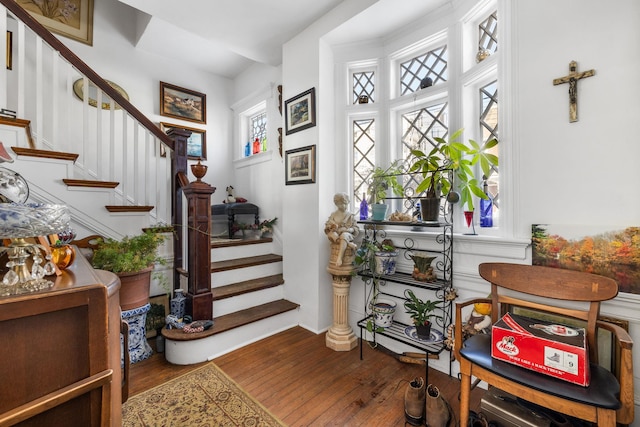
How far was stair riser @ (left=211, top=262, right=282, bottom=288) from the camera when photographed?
8.80 ft

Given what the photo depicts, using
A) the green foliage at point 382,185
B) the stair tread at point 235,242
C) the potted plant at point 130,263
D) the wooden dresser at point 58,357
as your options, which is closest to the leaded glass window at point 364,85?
the green foliage at point 382,185

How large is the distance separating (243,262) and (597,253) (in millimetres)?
2726

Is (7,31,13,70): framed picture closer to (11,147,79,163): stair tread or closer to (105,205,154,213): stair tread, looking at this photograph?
(11,147,79,163): stair tread

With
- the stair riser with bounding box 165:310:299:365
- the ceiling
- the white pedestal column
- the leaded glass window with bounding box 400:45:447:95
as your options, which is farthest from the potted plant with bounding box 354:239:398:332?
the ceiling

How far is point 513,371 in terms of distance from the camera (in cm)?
119

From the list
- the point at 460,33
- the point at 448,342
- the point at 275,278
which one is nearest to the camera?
the point at 448,342

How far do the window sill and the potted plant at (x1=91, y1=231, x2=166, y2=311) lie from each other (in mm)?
1908

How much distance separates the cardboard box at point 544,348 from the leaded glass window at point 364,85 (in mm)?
2228

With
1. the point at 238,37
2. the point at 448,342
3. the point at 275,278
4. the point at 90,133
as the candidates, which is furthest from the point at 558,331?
the point at 90,133

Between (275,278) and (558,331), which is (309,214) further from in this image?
(558,331)

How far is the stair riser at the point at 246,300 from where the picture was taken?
2490 millimetres

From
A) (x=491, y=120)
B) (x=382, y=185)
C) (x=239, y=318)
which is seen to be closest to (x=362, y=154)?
(x=382, y=185)

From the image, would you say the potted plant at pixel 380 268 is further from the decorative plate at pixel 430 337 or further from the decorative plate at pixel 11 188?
the decorative plate at pixel 11 188

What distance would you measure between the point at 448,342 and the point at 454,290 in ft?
1.15
